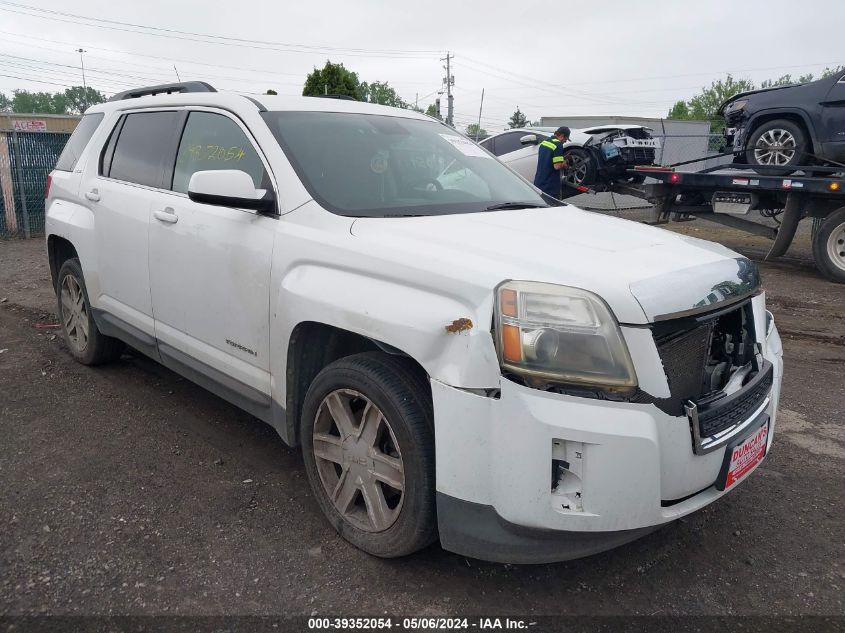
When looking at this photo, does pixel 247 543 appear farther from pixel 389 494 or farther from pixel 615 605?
pixel 615 605

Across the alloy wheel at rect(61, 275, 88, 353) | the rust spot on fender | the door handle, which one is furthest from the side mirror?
the alloy wheel at rect(61, 275, 88, 353)

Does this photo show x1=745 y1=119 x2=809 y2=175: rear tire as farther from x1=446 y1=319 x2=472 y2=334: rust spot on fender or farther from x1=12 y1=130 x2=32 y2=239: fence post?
A: x1=12 y1=130 x2=32 y2=239: fence post

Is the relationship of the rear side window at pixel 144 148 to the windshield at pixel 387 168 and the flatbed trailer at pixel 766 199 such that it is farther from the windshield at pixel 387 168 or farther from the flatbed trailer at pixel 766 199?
the flatbed trailer at pixel 766 199

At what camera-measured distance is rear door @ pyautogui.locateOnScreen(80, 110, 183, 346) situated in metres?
3.88

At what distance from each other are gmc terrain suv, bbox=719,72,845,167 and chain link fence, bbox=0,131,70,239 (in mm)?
11440

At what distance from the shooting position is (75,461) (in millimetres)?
3568

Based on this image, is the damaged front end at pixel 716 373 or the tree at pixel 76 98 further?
the tree at pixel 76 98

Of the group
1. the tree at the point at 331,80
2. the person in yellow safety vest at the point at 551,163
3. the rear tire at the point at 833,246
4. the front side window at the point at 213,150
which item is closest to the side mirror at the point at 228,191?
the front side window at the point at 213,150

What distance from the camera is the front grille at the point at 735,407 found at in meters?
2.32

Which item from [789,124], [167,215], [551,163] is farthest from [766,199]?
[167,215]

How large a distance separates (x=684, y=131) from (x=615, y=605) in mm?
27923

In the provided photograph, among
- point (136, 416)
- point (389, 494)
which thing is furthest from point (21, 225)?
point (389, 494)

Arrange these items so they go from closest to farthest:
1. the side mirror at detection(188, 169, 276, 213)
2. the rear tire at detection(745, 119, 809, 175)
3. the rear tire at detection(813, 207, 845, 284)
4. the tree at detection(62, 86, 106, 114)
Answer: the side mirror at detection(188, 169, 276, 213)
the rear tire at detection(813, 207, 845, 284)
the rear tire at detection(745, 119, 809, 175)
the tree at detection(62, 86, 106, 114)

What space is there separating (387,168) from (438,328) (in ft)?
4.33
